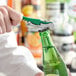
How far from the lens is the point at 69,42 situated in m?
1.29

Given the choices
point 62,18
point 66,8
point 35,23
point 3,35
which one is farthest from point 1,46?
point 66,8

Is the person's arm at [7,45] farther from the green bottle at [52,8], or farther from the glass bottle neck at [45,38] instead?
the green bottle at [52,8]

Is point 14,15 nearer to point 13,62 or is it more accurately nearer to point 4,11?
point 4,11

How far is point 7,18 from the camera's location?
0.62 m

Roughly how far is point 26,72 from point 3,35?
0.10 meters

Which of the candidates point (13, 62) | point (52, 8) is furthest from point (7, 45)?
point (52, 8)

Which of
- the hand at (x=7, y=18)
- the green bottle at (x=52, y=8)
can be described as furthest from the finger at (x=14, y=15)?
the green bottle at (x=52, y=8)

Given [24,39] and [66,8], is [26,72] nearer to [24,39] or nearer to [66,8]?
[24,39]

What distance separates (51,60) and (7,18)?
197mm

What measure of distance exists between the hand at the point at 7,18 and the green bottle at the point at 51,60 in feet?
0.33

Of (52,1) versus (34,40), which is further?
(52,1)

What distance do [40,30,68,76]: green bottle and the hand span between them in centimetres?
10

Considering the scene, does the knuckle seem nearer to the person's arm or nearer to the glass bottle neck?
the person's arm

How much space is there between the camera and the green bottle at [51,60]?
28.0 inches
